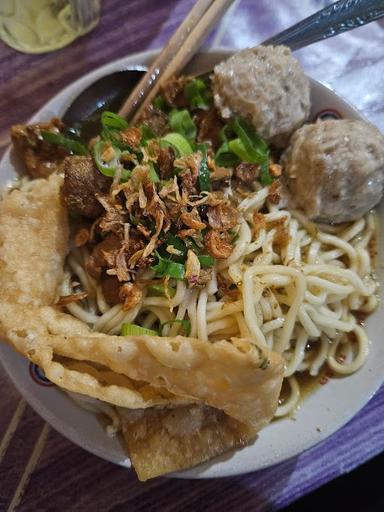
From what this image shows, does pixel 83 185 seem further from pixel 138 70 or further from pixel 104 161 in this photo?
pixel 138 70

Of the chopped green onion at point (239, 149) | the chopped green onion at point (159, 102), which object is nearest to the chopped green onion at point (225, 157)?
the chopped green onion at point (239, 149)

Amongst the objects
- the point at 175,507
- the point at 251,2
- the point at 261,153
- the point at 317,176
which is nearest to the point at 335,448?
the point at 175,507

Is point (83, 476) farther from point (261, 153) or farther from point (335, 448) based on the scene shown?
point (261, 153)

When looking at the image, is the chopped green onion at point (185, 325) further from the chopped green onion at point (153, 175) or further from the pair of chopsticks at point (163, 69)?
the pair of chopsticks at point (163, 69)

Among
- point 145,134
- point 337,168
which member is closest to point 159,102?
point 145,134

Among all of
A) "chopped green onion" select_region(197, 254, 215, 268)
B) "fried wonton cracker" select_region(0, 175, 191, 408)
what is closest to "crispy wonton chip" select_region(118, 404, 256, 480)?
"fried wonton cracker" select_region(0, 175, 191, 408)

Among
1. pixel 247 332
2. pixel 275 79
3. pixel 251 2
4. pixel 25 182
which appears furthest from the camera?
pixel 251 2
